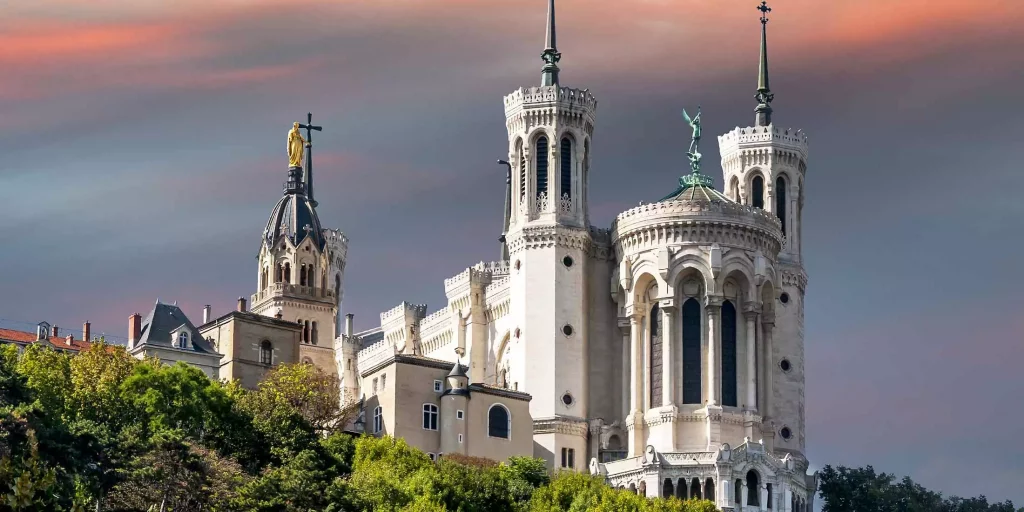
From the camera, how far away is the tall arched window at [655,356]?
127625 mm

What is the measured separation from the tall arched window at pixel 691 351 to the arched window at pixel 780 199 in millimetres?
13912

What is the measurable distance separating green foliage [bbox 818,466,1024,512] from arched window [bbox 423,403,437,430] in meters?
27.4

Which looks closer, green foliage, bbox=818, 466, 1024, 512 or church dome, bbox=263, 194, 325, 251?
green foliage, bbox=818, 466, 1024, 512

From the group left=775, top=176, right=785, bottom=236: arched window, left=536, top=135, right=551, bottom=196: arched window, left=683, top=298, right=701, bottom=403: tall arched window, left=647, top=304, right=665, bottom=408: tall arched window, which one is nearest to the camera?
left=683, top=298, right=701, bottom=403: tall arched window

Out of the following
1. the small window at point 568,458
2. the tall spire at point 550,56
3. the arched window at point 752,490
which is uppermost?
the tall spire at point 550,56

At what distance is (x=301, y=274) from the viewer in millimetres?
159500

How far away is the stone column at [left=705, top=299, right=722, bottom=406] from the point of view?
413ft

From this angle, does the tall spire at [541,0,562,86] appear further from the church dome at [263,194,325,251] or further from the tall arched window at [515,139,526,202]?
the church dome at [263,194,325,251]

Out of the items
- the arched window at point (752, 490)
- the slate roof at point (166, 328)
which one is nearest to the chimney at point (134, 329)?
the slate roof at point (166, 328)

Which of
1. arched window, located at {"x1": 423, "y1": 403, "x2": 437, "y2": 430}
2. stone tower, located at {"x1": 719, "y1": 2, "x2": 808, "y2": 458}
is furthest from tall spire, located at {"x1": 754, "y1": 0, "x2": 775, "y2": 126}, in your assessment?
arched window, located at {"x1": 423, "y1": 403, "x2": 437, "y2": 430}

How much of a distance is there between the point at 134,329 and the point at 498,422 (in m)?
22.9

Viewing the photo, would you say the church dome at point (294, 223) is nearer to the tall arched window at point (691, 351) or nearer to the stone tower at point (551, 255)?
the stone tower at point (551, 255)

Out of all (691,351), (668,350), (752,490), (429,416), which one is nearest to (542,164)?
(668,350)

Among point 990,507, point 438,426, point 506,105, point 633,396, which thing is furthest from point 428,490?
point 990,507
